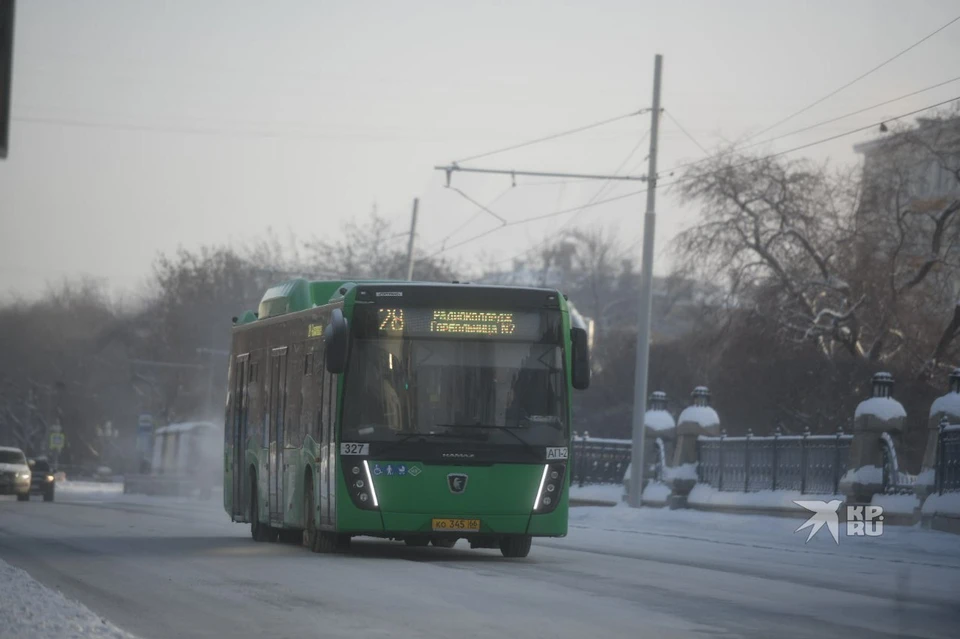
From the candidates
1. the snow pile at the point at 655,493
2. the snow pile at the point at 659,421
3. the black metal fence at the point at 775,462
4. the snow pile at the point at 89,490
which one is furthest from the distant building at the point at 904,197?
the snow pile at the point at 89,490

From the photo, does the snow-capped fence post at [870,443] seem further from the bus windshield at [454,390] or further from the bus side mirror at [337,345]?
the bus side mirror at [337,345]

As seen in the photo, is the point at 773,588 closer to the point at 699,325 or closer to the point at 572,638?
the point at 572,638

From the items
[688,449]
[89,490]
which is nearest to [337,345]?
[688,449]

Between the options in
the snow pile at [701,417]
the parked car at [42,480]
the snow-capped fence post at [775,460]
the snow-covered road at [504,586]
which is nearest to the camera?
the snow-covered road at [504,586]

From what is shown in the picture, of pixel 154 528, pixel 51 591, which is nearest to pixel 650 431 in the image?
pixel 154 528

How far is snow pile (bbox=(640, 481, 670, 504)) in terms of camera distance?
119 feet

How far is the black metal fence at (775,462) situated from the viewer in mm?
29109

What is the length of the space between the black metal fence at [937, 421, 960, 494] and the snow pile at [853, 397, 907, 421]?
92.9 inches

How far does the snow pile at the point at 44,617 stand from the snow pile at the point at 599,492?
1064 inches

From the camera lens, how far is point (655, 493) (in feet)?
121

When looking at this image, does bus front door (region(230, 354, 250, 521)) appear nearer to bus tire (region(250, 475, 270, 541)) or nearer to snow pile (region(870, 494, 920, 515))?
bus tire (region(250, 475, 270, 541))

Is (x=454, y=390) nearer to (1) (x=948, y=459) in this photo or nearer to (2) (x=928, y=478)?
(1) (x=948, y=459)

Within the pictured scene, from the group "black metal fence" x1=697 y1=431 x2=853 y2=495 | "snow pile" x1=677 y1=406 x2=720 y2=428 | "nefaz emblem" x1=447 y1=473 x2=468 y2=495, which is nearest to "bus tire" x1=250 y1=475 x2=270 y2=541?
"nefaz emblem" x1=447 y1=473 x2=468 y2=495

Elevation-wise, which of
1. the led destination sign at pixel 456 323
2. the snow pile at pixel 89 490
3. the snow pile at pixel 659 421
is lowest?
the snow pile at pixel 89 490
